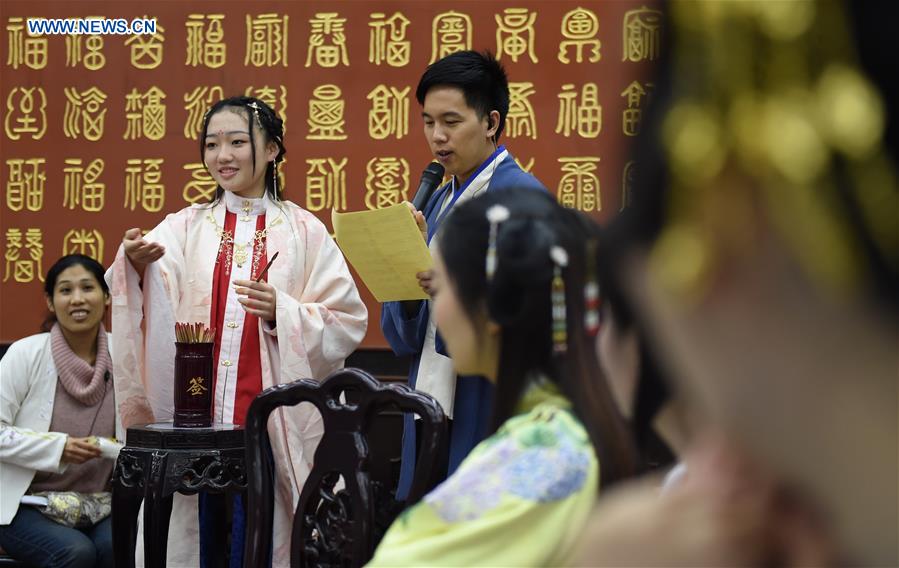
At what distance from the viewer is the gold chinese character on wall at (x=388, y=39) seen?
3.98 meters

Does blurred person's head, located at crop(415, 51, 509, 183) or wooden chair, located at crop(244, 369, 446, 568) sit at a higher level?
blurred person's head, located at crop(415, 51, 509, 183)

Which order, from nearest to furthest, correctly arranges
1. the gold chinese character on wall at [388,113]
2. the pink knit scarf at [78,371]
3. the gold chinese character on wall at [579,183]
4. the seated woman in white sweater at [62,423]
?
the seated woman in white sweater at [62,423], the pink knit scarf at [78,371], the gold chinese character on wall at [579,183], the gold chinese character on wall at [388,113]

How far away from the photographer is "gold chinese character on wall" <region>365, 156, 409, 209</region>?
12.9ft

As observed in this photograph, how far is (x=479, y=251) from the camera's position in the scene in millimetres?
1322

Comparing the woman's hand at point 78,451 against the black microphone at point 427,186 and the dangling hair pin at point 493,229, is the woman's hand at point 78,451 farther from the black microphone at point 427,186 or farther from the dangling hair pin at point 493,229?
the dangling hair pin at point 493,229

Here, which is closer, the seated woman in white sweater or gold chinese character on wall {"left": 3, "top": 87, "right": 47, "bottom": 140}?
the seated woman in white sweater

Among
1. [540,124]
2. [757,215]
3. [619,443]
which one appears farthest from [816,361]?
[540,124]

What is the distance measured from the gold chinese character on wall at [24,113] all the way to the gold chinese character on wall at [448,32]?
1.44 m

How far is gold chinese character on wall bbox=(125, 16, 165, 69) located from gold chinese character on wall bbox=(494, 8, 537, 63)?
1214 millimetres

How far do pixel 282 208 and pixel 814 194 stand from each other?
303cm

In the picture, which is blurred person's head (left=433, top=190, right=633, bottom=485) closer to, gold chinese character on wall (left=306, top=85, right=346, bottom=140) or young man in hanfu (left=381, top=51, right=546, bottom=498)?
young man in hanfu (left=381, top=51, right=546, bottom=498)

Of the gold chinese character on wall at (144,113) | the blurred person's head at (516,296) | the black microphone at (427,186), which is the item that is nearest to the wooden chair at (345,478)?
the blurred person's head at (516,296)

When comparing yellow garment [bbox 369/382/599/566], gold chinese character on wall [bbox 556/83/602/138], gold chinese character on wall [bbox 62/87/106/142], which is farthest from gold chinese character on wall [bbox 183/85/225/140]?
yellow garment [bbox 369/382/599/566]

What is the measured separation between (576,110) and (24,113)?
78.3 inches
